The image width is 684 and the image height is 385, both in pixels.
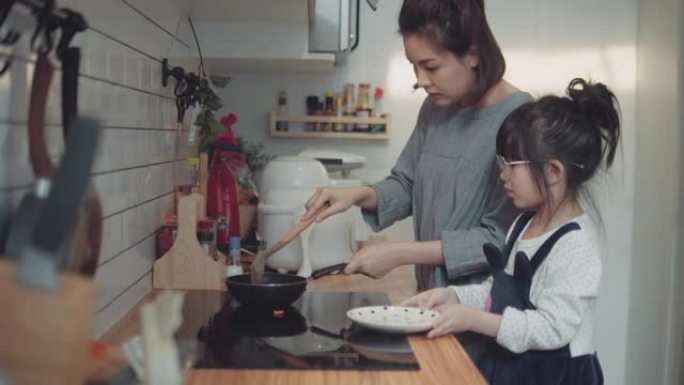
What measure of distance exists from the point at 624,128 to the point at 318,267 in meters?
1.54

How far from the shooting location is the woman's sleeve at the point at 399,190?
1887 mm

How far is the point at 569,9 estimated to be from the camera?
9.30ft

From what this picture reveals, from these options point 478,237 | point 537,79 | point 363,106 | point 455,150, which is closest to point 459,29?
point 455,150

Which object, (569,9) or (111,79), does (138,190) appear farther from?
(569,9)

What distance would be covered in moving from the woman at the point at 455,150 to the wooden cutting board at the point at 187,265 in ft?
0.85

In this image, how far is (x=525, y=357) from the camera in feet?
4.51

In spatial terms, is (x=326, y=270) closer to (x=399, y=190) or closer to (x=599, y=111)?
(x=399, y=190)

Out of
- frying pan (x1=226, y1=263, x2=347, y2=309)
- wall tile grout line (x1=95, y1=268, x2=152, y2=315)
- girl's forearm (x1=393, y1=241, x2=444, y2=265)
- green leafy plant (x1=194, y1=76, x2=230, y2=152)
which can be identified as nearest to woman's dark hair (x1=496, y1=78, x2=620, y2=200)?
girl's forearm (x1=393, y1=241, x2=444, y2=265)

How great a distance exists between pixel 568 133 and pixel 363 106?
133 centimetres

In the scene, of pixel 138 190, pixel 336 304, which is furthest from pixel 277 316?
pixel 138 190

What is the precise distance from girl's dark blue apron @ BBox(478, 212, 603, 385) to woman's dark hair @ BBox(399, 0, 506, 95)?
404 mm

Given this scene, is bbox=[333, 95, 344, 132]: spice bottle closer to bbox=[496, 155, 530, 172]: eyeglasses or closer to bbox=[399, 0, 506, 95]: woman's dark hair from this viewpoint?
bbox=[399, 0, 506, 95]: woman's dark hair

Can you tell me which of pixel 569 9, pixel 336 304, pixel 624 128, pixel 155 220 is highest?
pixel 569 9

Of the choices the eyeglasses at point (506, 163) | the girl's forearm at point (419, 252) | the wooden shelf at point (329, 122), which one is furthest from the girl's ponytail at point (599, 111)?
the wooden shelf at point (329, 122)
